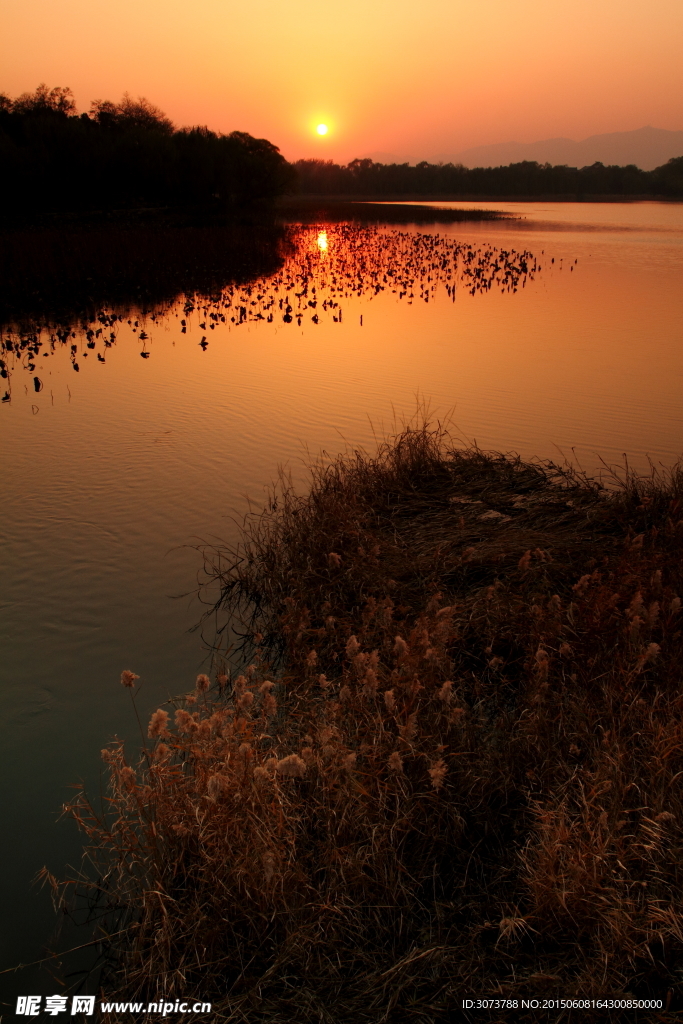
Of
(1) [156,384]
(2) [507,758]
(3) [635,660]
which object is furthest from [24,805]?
(1) [156,384]

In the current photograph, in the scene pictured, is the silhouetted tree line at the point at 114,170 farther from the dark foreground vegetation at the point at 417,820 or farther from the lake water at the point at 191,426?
the dark foreground vegetation at the point at 417,820

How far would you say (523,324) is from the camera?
1496 cm

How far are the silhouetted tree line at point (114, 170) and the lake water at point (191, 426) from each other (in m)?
38.0

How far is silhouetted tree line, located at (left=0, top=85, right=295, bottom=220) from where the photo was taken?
49.0 metres

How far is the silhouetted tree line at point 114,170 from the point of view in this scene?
49000 millimetres

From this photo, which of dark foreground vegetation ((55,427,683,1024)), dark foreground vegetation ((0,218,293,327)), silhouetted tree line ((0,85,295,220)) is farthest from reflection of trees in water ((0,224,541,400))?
silhouetted tree line ((0,85,295,220))

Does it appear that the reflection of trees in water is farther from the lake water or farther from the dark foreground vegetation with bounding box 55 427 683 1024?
the dark foreground vegetation with bounding box 55 427 683 1024

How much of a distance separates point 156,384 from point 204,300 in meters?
7.68

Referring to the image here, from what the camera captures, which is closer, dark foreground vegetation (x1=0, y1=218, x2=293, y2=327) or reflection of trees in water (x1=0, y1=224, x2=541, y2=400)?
reflection of trees in water (x1=0, y1=224, x2=541, y2=400)

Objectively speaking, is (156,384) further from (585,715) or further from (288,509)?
(585,715)

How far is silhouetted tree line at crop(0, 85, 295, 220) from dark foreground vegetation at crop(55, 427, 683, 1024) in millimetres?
49140

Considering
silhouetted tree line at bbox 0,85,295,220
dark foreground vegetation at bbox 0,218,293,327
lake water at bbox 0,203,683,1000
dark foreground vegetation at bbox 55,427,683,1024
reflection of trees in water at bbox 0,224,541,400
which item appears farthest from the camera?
silhouetted tree line at bbox 0,85,295,220

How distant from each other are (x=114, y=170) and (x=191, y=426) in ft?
184

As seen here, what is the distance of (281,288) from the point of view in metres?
19.7
